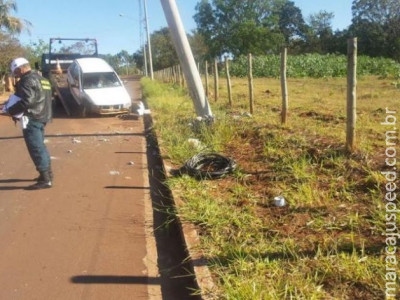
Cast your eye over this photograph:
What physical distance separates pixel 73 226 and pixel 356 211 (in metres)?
3.10

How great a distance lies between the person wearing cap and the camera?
228 inches

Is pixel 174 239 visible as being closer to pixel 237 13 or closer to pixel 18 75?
pixel 18 75

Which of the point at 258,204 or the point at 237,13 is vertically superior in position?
the point at 237,13

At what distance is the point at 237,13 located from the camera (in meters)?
68.8

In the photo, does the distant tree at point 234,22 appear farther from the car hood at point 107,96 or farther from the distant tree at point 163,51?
the car hood at point 107,96

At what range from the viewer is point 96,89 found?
14.2 meters

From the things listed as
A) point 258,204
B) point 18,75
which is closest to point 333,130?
point 258,204

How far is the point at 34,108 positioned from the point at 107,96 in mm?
8196

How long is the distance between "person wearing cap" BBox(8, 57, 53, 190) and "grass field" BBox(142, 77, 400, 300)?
1.95 meters

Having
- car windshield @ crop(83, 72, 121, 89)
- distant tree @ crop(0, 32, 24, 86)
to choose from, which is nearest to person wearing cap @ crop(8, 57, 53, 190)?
car windshield @ crop(83, 72, 121, 89)

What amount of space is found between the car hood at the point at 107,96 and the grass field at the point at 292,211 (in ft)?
20.8

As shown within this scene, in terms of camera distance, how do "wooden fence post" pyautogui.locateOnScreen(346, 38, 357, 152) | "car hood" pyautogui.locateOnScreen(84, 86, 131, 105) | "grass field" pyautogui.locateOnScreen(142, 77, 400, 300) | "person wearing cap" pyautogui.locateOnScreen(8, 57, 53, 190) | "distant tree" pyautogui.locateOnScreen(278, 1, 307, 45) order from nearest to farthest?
1. "grass field" pyautogui.locateOnScreen(142, 77, 400, 300)
2. "wooden fence post" pyautogui.locateOnScreen(346, 38, 357, 152)
3. "person wearing cap" pyautogui.locateOnScreen(8, 57, 53, 190)
4. "car hood" pyautogui.locateOnScreen(84, 86, 131, 105)
5. "distant tree" pyautogui.locateOnScreen(278, 1, 307, 45)

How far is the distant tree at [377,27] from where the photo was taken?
5556 centimetres

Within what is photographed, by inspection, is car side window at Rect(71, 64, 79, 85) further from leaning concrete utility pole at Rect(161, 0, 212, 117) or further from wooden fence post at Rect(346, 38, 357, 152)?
wooden fence post at Rect(346, 38, 357, 152)
